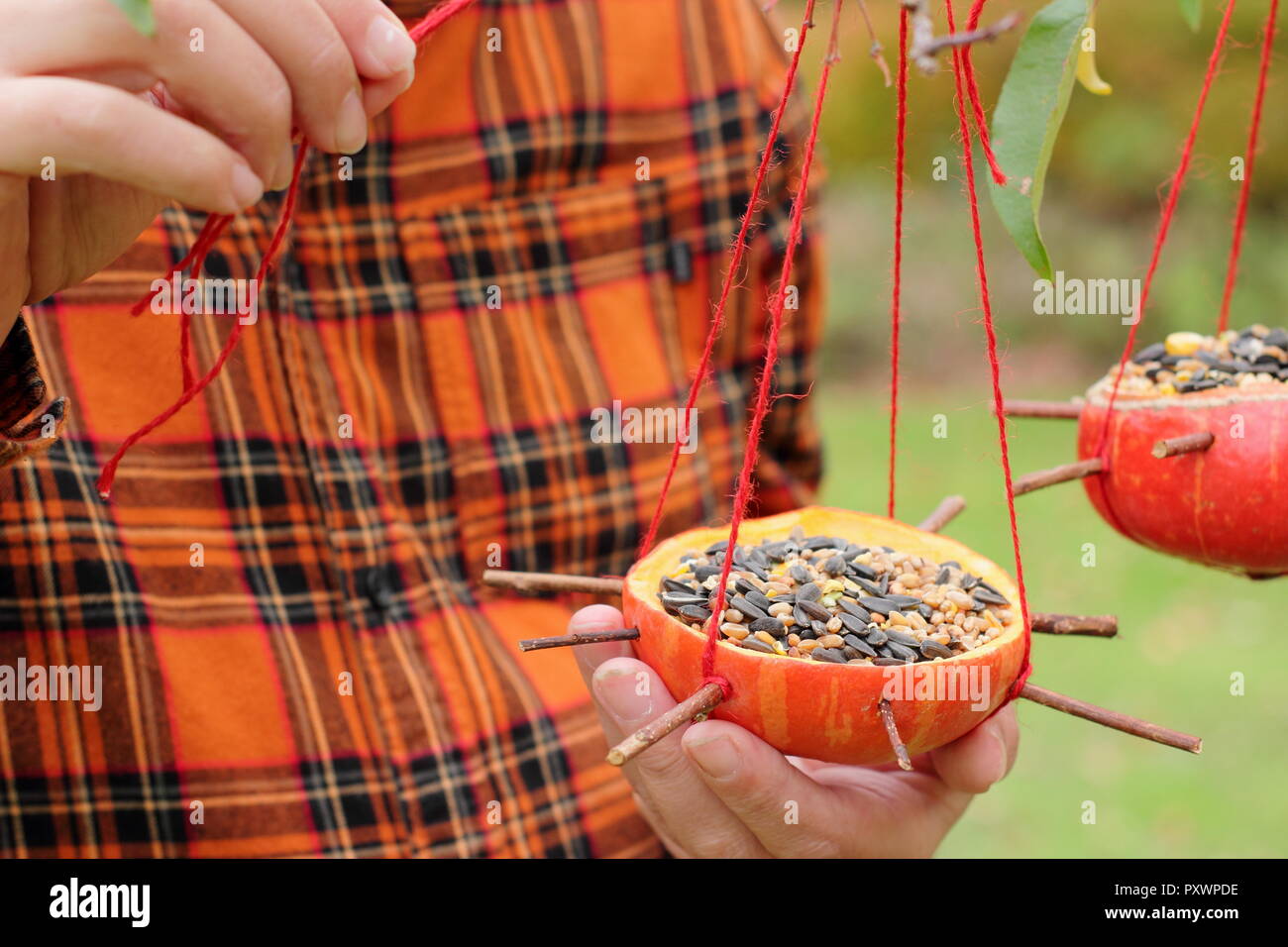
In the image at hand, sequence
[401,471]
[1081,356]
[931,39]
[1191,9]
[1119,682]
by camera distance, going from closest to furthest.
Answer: [931,39]
[1191,9]
[401,471]
[1119,682]
[1081,356]

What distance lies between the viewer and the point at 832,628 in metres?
0.87

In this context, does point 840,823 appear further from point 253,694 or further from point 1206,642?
point 1206,642

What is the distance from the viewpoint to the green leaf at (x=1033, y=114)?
2.46 ft

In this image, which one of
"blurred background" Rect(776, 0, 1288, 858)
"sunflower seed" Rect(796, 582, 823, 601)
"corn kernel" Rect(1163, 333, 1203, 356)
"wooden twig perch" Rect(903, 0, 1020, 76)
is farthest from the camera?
"blurred background" Rect(776, 0, 1288, 858)

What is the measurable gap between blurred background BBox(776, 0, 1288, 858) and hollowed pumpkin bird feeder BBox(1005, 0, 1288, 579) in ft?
6.20

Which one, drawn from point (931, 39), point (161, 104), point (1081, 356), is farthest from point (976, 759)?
point (1081, 356)

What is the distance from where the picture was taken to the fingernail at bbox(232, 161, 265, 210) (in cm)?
73

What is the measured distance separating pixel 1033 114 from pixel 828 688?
0.39m

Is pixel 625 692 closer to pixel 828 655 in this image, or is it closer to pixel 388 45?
pixel 828 655

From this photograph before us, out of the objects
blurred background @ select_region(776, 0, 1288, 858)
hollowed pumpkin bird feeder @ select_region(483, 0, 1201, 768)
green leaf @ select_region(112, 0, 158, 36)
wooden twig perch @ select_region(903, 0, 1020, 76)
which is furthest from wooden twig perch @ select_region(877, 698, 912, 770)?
blurred background @ select_region(776, 0, 1288, 858)

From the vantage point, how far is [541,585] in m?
0.91

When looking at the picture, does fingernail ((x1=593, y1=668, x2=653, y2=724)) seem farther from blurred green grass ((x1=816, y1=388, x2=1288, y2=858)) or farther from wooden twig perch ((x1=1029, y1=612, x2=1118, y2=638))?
blurred green grass ((x1=816, y1=388, x2=1288, y2=858))

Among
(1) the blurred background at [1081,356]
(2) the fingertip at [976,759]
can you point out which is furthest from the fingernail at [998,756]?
(1) the blurred background at [1081,356]

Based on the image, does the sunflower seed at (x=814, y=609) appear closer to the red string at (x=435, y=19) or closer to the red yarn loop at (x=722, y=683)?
the red yarn loop at (x=722, y=683)
